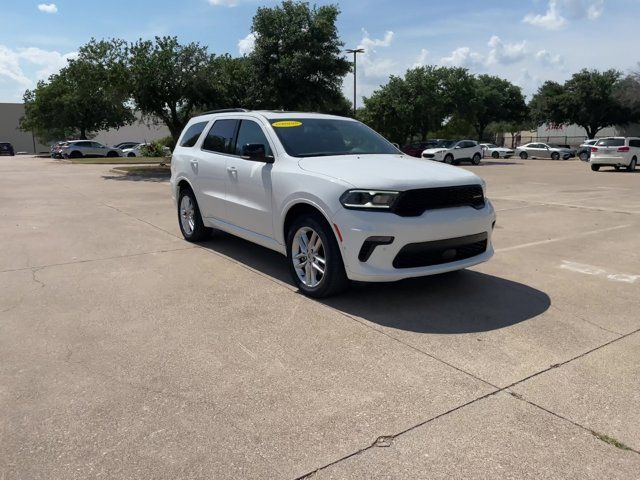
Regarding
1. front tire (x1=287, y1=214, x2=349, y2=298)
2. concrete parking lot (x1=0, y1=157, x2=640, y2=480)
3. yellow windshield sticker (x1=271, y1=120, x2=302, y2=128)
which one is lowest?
concrete parking lot (x1=0, y1=157, x2=640, y2=480)

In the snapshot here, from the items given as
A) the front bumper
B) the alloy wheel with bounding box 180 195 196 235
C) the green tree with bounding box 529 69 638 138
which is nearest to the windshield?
the front bumper

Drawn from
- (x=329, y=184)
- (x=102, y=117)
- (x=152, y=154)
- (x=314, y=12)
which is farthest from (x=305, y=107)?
(x=102, y=117)

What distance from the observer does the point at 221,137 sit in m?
7.02

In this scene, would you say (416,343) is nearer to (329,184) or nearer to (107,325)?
(329,184)

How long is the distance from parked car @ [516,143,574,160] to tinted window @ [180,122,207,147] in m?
43.2

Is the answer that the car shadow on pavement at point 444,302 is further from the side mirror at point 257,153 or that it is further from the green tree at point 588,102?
the green tree at point 588,102

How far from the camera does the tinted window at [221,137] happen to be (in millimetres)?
6777

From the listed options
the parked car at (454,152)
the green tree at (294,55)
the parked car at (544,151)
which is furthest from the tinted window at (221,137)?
the parked car at (544,151)

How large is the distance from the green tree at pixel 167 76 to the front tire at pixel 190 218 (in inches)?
607

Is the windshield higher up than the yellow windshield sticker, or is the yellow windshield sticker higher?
the yellow windshield sticker

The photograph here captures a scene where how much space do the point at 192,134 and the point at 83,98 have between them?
18412mm

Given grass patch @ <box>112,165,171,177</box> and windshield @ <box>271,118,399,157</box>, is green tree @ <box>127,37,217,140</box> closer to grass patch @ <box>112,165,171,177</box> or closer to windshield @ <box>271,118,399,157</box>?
grass patch @ <box>112,165,171,177</box>

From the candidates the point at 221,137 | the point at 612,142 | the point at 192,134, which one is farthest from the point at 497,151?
the point at 221,137

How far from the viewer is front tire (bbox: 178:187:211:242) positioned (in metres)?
7.68
